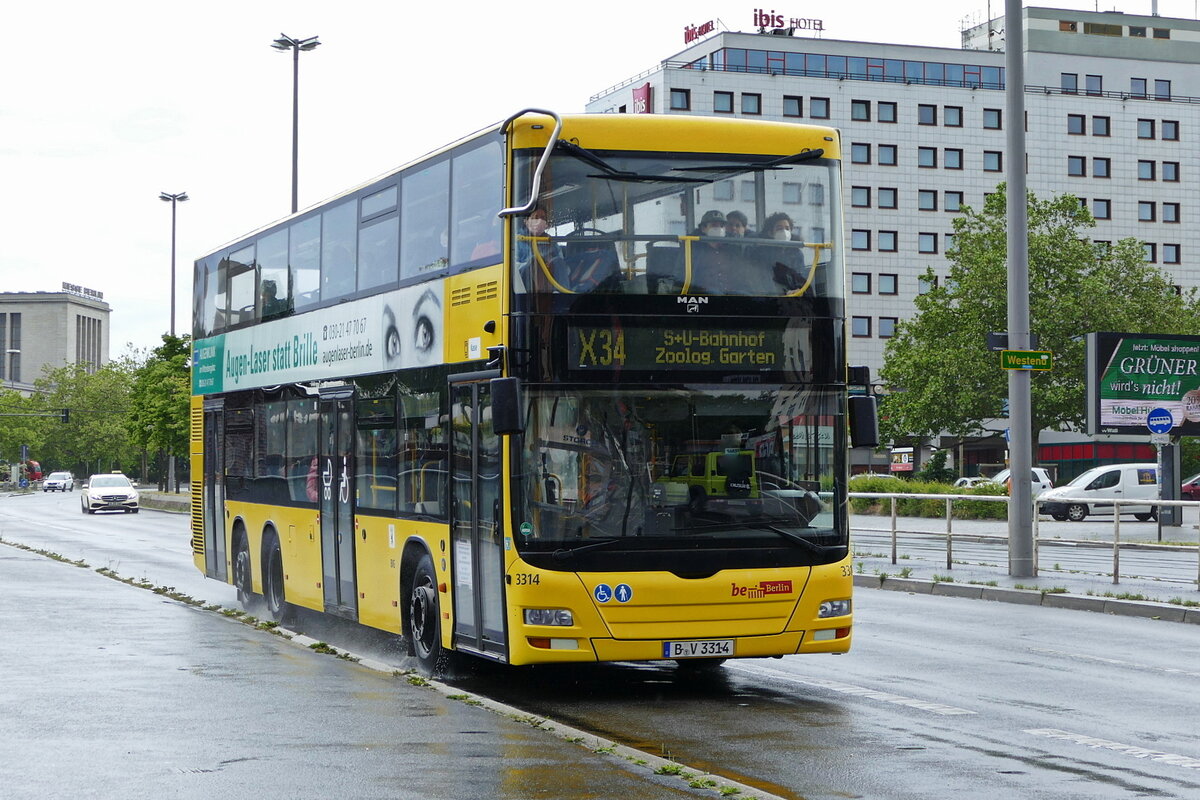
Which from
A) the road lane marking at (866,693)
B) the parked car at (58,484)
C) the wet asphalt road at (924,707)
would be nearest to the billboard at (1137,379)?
the wet asphalt road at (924,707)

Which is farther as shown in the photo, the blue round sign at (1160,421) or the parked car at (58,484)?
the parked car at (58,484)

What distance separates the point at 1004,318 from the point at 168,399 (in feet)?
111

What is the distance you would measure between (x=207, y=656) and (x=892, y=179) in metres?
83.9

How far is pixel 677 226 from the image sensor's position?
424 inches

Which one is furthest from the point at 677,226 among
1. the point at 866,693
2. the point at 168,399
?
the point at 168,399

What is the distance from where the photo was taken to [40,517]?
5553 centimetres

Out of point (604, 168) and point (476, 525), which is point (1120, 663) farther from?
point (604, 168)

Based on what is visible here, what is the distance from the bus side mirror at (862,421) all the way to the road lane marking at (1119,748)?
236 cm

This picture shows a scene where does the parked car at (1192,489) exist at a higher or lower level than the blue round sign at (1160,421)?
lower

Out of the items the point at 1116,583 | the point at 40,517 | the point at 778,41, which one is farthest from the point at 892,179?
the point at 1116,583

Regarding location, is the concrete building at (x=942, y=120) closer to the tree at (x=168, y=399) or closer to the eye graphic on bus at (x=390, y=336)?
the tree at (x=168, y=399)

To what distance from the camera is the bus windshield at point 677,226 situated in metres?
10.7

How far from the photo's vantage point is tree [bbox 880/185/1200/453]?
63.0 m

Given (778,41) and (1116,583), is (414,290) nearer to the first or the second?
(1116,583)
